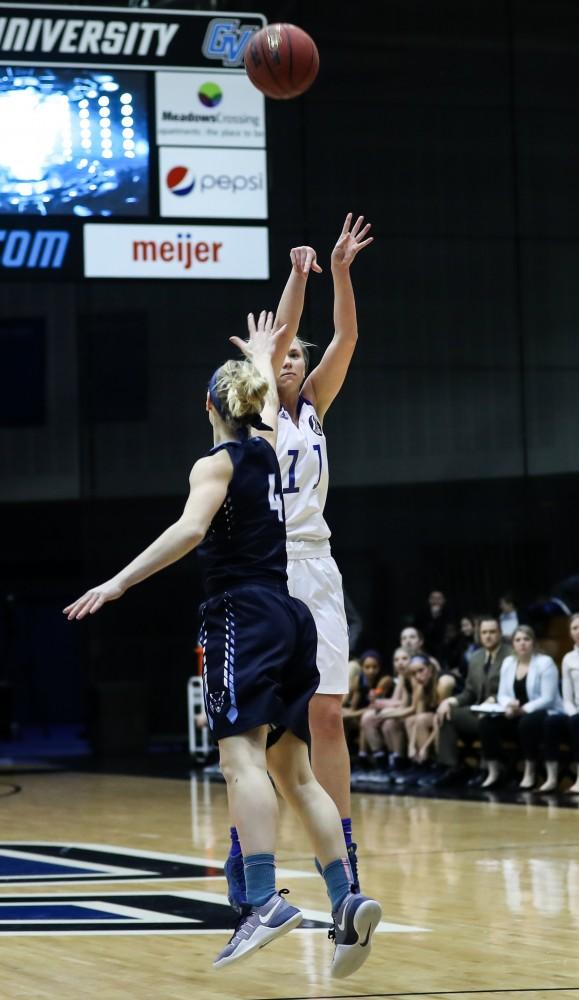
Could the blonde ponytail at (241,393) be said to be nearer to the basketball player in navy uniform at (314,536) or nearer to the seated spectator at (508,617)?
the basketball player in navy uniform at (314,536)

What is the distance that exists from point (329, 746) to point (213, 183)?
682 cm

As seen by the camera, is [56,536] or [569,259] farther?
[56,536]

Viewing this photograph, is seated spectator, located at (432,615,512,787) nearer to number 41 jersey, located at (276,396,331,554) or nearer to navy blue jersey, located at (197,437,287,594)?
number 41 jersey, located at (276,396,331,554)

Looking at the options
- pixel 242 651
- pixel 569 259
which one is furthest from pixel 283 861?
pixel 569 259

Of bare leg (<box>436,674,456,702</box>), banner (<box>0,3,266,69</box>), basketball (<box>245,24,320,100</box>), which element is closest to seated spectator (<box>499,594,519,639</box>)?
bare leg (<box>436,674,456,702</box>)

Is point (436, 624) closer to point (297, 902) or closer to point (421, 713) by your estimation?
point (421, 713)

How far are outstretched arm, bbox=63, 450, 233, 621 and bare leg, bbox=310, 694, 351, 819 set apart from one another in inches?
43.5

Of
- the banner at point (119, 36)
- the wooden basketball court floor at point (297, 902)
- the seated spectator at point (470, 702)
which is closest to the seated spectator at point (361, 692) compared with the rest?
the seated spectator at point (470, 702)

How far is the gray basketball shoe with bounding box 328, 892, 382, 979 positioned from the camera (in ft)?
12.8

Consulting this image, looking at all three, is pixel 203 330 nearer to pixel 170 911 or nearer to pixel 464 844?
pixel 464 844

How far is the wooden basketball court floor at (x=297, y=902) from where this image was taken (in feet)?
13.4

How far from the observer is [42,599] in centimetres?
2173

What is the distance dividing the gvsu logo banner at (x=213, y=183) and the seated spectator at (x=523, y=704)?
142 inches

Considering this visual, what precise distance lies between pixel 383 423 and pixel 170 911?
37.8ft
